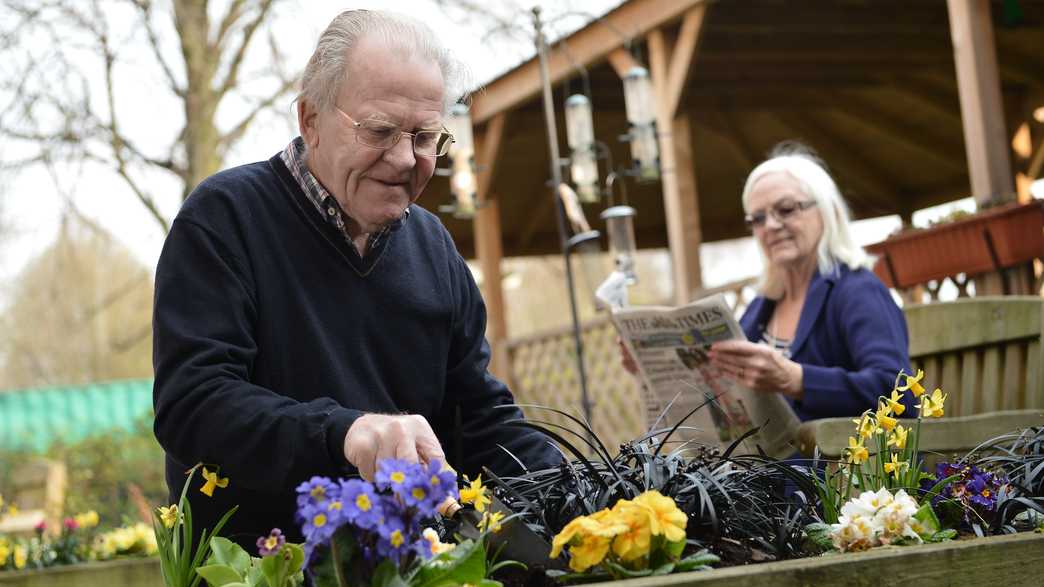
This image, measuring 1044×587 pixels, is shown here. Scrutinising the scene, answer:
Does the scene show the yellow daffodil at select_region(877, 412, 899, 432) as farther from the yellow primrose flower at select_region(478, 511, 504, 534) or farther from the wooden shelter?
the wooden shelter

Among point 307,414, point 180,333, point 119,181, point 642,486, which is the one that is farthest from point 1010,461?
point 119,181

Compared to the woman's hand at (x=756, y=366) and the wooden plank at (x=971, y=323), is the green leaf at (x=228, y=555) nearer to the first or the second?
the woman's hand at (x=756, y=366)

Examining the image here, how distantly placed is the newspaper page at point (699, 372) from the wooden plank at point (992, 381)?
62 centimetres

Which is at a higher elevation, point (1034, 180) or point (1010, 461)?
point (1034, 180)

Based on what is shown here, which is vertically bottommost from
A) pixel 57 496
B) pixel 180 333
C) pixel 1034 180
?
pixel 57 496

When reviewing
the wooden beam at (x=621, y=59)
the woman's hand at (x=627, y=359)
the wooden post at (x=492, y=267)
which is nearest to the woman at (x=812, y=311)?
the woman's hand at (x=627, y=359)

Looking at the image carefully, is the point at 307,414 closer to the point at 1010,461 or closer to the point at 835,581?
the point at 835,581

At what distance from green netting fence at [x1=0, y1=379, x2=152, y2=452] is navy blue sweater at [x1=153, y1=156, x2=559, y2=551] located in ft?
50.3

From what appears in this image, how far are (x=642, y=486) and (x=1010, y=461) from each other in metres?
0.77

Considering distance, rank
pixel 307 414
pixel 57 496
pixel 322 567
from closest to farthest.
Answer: pixel 322 567, pixel 307 414, pixel 57 496

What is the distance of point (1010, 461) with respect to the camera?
1.97 metres

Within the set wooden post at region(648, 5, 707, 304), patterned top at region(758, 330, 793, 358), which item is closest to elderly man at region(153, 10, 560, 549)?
patterned top at region(758, 330, 793, 358)

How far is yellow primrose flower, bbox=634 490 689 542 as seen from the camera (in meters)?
1.28

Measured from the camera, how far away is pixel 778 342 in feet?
11.3
